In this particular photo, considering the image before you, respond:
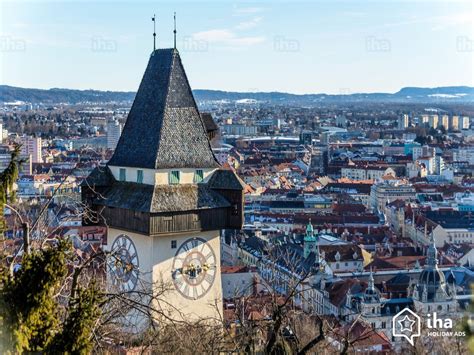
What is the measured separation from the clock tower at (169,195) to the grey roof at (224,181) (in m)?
0.02

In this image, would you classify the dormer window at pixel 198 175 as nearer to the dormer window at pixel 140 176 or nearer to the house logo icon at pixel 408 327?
the dormer window at pixel 140 176

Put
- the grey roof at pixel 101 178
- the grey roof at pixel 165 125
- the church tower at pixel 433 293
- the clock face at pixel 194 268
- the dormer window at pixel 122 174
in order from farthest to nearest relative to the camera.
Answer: the church tower at pixel 433 293
the grey roof at pixel 101 178
the dormer window at pixel 122 174
the grey roof at pixel 165 125
the clock face at pixel 194 268

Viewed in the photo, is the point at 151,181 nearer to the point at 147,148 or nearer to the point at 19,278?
the point at 147,148

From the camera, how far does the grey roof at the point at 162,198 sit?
43.9ft

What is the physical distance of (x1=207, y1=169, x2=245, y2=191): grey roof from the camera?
14.1 m

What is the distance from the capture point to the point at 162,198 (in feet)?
44.1

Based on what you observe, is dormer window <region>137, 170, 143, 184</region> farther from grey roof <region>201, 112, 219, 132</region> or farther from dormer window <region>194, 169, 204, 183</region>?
grey roof <region>201, 112, 219, 132</region>

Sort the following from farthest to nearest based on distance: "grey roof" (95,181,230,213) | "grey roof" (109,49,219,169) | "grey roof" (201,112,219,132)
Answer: "grey roof" (201,112,219,132) < "grey roof" (109,49,219,169) < "grey roof" (95,181,230,213)

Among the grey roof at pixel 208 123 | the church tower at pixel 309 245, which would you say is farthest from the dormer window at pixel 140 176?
the church tower at pixel 309 245

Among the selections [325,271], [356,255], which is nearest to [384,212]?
[356,255]

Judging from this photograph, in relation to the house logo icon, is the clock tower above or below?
above

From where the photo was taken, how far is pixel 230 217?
46.2ft

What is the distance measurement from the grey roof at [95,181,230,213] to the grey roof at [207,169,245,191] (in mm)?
131

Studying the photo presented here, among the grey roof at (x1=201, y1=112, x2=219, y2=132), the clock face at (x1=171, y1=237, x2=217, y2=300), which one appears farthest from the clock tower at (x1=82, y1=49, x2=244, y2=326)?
the grey roof at (x1=201, y1=112, x2=219, y2=132)
